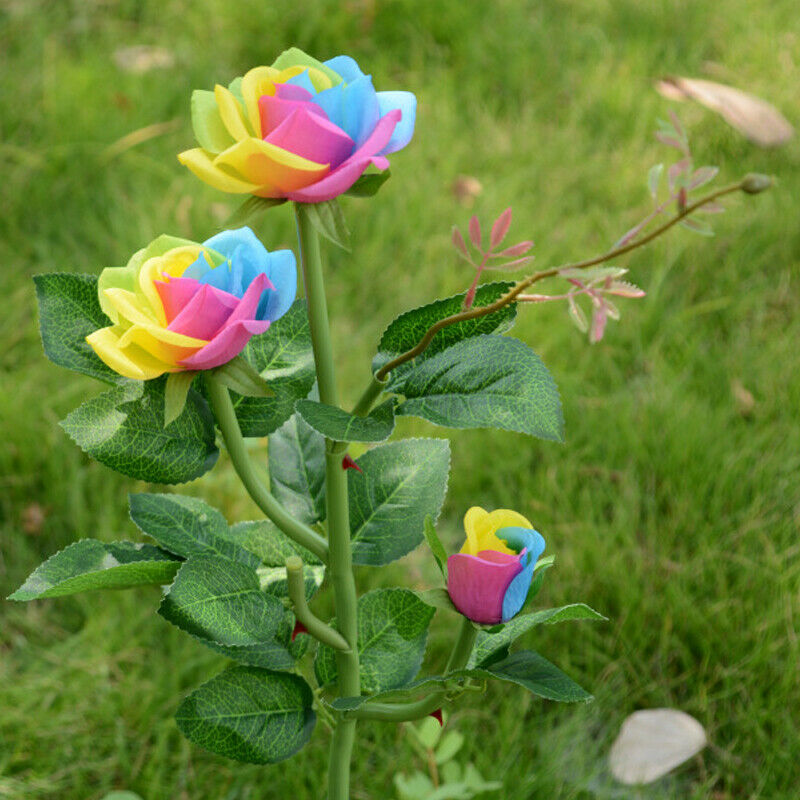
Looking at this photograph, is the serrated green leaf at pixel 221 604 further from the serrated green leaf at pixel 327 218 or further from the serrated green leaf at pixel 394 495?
the serrated green leaf at pixel 327 218

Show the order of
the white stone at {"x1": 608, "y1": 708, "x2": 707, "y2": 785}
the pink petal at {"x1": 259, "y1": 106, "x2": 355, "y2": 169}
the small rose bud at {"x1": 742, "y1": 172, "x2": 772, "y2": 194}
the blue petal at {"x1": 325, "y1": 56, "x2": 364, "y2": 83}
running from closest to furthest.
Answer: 1. the small rose bud at {"x1": 742, "y1": 172, "x2": 772, "y2": 194}
2. the pink petal at {"x1": 259, "y1": 106, "x2": 355, "y2": 169}
3. the blue petal at {"x1": 325, "y1": 56, "x2": 364, "y2": 83}
4. the white stone at {"x1": 608, "y1": 708, "x2": 707, "y2": 785}

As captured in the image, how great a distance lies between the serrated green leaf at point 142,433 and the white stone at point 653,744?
0.84 metres

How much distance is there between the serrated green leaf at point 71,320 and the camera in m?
0.76

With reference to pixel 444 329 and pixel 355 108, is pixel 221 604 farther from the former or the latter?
pixel 355 108

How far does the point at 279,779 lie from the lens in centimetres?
133

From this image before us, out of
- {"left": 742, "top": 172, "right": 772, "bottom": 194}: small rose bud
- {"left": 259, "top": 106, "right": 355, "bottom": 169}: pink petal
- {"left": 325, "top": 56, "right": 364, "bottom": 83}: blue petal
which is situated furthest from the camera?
{"left": 325, "top": 56, "right": 364, "bottom": 83}: blue petal

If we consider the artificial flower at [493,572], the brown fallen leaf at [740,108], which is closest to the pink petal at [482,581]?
the artificial flower at [493,572]

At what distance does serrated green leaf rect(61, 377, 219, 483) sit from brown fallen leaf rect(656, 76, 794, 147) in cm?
193

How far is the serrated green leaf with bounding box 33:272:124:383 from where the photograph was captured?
0.76 m

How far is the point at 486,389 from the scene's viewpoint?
0.72m

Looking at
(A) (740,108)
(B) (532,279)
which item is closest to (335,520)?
(B) (532,279)

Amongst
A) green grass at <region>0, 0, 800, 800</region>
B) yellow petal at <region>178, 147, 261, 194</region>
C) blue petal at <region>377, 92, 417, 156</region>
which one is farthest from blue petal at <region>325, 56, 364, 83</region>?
green grass at <region>0, 0, 800, 800</region>

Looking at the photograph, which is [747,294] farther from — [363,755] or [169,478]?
[169,478]

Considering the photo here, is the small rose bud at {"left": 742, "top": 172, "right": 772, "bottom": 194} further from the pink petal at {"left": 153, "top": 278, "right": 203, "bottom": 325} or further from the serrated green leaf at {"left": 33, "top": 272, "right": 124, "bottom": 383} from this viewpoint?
the serrated green leaf at {"left": 33, "top": 272, "right": 124, "bottom": 383}
